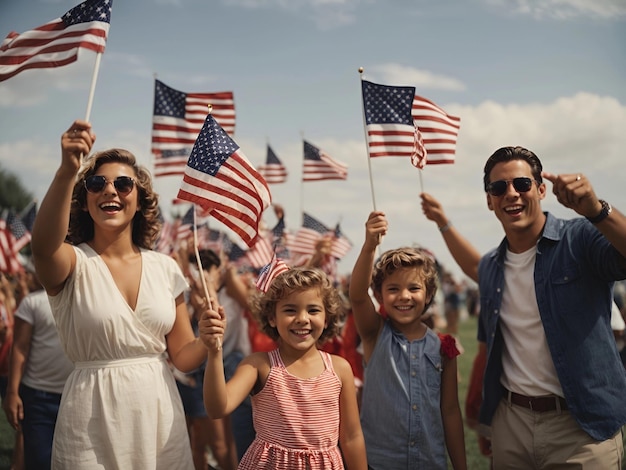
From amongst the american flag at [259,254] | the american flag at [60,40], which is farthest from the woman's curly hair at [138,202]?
the american flag at [259,254]

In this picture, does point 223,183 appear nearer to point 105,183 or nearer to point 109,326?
point 105,183

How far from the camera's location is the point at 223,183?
3916mm

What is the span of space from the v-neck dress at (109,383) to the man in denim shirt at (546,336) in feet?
6.91

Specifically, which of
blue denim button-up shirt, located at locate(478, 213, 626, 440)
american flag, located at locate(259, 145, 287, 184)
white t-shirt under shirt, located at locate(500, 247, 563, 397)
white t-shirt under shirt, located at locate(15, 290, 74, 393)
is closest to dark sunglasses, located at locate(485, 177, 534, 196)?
blue denim button-up shirt, located at locate(478, 213, 626, 440)

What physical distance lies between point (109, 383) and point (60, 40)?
209cm

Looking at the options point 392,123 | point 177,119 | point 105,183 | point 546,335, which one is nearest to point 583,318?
point 546,335

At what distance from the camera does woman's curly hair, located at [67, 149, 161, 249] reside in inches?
146

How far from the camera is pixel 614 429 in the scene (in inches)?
150

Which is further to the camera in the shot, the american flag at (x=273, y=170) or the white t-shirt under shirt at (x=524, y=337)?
the american flag at (x=273, y=170)

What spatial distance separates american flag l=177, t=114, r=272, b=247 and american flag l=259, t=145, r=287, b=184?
29.6ft

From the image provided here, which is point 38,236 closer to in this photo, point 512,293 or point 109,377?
point 109,377

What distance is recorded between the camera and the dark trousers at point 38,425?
16.0 feet

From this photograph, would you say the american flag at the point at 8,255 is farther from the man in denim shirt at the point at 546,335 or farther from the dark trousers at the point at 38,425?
the man in denim shirt at the point at 546,335

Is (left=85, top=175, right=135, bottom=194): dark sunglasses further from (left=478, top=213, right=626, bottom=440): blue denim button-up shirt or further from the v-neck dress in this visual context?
(left=478, top=213, right=626, bottom=440): blue denim button-up shirt
